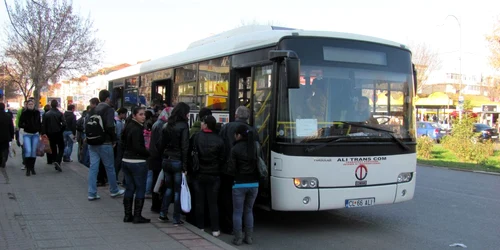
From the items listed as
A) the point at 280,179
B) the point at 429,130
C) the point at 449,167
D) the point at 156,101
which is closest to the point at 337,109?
the point at 280,179

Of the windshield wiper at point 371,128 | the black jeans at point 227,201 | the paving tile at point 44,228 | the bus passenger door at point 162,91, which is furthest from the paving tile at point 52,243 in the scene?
the bus passenger door at point 162,91

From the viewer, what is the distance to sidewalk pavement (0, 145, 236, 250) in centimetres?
564

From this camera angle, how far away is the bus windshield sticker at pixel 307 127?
258 inches

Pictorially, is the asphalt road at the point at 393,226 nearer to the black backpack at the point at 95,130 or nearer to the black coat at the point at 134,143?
the black coat at the point at 134,143

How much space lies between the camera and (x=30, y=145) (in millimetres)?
11141

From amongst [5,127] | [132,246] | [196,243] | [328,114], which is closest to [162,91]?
[5,127]

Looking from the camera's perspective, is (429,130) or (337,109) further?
(429,130)

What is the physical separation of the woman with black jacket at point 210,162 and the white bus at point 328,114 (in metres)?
0.79

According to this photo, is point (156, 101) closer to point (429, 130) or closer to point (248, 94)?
point (248, 94)

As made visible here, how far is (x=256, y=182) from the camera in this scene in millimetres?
6227

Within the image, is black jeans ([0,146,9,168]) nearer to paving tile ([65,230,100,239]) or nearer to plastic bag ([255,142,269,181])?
paving tile ([65,230,100,239])

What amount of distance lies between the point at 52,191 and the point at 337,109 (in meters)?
5.76

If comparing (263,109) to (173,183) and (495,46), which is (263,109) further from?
(495,46)

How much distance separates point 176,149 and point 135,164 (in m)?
0.65
